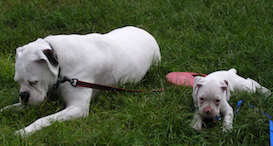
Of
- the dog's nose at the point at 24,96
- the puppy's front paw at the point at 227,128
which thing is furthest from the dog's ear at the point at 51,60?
the puppy's front paw at the point at 227,128

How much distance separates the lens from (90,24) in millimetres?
6020

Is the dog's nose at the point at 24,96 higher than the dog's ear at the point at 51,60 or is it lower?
lower

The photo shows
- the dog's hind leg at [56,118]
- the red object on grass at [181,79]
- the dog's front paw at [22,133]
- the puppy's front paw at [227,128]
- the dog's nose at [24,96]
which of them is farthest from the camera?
the red object on grass at [181,79]

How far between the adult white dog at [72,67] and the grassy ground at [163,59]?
17 cm

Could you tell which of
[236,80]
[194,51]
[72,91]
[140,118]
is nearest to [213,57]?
[194,51]

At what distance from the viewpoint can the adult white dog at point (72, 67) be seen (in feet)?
9.30

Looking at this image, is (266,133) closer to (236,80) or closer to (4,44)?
(236,80)

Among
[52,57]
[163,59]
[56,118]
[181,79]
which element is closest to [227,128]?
[181,79]

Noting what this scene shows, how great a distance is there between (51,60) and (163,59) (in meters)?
2.42

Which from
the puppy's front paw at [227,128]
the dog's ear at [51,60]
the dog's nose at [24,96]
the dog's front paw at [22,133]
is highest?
the dog's ear at [51,60]

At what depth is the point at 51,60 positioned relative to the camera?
2912mm

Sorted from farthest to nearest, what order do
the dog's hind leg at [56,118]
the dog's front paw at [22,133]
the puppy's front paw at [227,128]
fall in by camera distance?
the puppy's front paw at [227,128] → the dog's hind leg at [56,118] → the dog's front paw at [22,133]

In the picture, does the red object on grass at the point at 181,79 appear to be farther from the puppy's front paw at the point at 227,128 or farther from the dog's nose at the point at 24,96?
the dog's nose at the point at 24,96

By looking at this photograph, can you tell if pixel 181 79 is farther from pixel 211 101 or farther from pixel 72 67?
pixel 72 67
